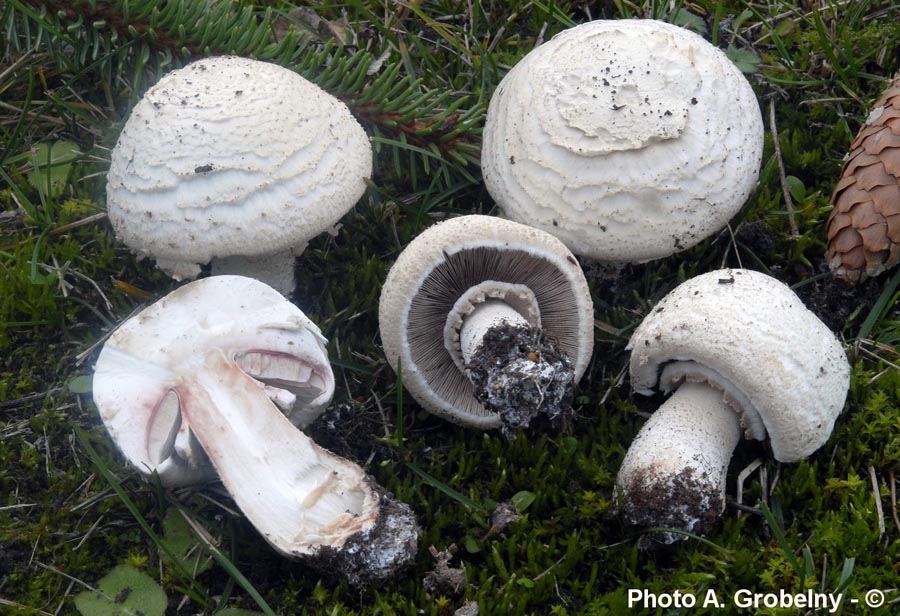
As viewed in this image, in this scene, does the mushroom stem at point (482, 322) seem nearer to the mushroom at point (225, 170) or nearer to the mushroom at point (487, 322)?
the mushroom at point (487, 322)

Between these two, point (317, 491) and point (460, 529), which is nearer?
point (317, 491)

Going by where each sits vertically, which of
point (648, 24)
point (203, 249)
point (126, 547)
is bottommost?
point (126, 547)

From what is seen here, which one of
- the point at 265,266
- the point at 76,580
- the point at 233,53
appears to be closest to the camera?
Result: the point at 76,580

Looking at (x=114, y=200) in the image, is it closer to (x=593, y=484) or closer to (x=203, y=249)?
(x=203, y=249)

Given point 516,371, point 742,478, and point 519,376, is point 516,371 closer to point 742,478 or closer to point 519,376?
point 519,376

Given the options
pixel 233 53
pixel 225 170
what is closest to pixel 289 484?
pixel 225 170

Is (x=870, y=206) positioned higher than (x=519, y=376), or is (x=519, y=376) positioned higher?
(x=870, y=206)

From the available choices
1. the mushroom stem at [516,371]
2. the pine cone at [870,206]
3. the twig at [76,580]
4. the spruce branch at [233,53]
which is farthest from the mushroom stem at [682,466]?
the twig at [76,580]

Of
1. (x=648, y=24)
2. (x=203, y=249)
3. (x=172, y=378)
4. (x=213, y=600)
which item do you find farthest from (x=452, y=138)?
(x=213, y=600)
